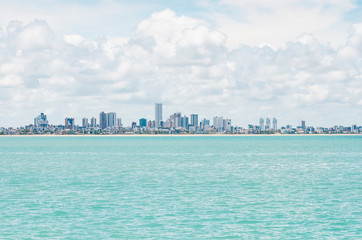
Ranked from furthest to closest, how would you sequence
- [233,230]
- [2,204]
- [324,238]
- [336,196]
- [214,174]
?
[214,174]
[336,196]
[2,204]
[233,230]
[324,238]

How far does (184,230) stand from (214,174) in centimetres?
4264

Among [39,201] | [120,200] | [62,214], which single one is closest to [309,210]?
[120,200]

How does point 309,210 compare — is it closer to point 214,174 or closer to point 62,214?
point 62,214

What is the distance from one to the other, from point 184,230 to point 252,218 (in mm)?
7076

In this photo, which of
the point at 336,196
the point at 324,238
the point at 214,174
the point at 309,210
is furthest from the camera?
the point at 214,174

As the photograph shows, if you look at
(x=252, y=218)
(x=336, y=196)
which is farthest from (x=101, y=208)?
(x=336, y=196)

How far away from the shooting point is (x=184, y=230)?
3597cm

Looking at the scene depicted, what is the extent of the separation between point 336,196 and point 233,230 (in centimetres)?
2157

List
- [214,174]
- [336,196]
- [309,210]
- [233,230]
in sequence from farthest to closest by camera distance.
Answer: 1. [214,174]
2. [336,196]
3. [309,210]
4. [233,230]

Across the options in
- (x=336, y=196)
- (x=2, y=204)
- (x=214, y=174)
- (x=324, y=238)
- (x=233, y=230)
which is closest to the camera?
(x=324, y=238)

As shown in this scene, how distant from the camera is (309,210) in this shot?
142 feet

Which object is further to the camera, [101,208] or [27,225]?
[101,208]

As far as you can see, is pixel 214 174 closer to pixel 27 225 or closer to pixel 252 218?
pixel 252 218

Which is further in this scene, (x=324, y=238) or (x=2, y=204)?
(x=2, y=204)
